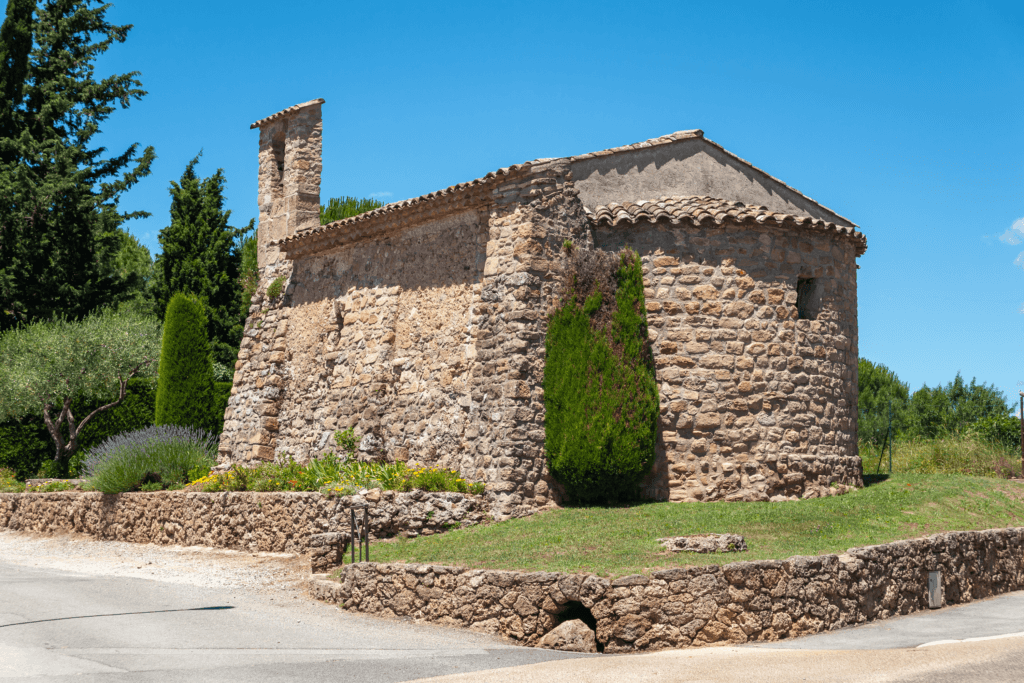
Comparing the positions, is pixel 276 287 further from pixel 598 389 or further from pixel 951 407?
pixel 951 407

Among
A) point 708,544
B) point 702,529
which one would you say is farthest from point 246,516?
point 708,544

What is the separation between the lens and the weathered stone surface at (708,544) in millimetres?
9624

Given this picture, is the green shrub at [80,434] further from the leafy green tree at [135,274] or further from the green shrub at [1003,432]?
the green shrub at [1003,432]

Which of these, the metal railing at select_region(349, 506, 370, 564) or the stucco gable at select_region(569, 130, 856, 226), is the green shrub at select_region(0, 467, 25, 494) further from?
the stucco gable at select_region(569, 130, 856, 226)

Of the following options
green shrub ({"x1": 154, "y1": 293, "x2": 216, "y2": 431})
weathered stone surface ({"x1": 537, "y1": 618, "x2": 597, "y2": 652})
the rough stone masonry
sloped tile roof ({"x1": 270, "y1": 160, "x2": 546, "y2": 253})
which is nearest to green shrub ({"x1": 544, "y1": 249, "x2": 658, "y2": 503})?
the rough stone masonry

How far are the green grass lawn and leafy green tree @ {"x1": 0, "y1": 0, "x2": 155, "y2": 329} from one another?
20.3 m

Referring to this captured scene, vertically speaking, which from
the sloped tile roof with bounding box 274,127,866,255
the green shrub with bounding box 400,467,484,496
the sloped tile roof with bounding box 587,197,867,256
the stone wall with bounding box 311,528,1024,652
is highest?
the sloped tile roof with bounding box 274,127,866,255

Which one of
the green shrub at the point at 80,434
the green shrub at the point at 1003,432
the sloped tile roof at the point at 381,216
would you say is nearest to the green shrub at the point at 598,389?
the sloped tile roof at the point at 381,216

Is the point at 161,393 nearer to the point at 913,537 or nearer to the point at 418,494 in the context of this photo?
the point at 418,494

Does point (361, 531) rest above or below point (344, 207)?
below

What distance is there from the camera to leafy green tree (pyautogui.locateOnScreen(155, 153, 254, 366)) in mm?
31531

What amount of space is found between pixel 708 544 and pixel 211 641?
5143 millimetres

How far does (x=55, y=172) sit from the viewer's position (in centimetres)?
2750

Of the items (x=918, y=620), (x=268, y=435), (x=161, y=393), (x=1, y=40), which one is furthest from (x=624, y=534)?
(x=1, y=40)
